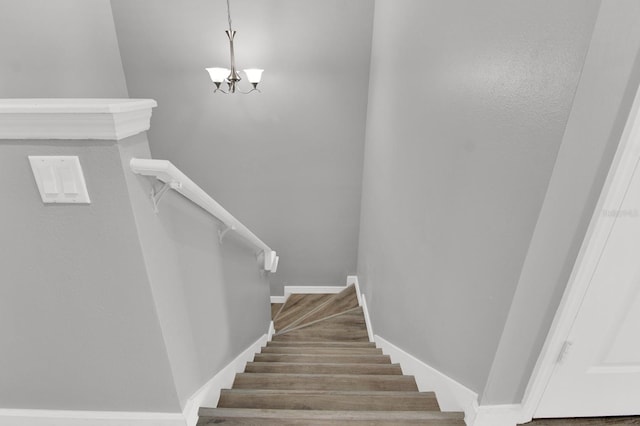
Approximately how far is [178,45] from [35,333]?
319 centimetres

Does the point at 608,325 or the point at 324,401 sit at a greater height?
the point at 608,325

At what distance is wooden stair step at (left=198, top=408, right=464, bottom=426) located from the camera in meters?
1.36

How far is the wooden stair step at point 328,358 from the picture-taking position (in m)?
2.31

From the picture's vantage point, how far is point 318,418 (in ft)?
4.56

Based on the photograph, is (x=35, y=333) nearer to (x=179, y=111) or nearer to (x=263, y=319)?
(x=263, y=319)

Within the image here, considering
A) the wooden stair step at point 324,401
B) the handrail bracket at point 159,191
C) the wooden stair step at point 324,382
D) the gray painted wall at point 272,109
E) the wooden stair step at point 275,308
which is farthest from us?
the wooden stair step at point 275,308

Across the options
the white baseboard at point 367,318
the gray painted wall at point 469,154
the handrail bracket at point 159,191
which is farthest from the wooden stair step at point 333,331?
the handrail bracket at point 159,191

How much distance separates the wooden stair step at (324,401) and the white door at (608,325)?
48 centimetres

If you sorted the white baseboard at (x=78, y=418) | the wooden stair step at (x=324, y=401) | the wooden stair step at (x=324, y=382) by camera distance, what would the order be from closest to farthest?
the white baseboard at (x=78, y=418), the wooden stair step at (x=324, y=401), the wooden stair step at (x=324, y=382)

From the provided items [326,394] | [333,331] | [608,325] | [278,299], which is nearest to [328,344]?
[333,331]

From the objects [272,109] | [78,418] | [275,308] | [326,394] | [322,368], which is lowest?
[275,308]

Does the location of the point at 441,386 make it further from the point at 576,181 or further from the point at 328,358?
the point at 576,181

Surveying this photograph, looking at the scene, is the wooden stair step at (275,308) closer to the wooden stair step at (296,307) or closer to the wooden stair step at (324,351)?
the wooden stair step at (296,307)

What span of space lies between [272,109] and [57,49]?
1838 mm
